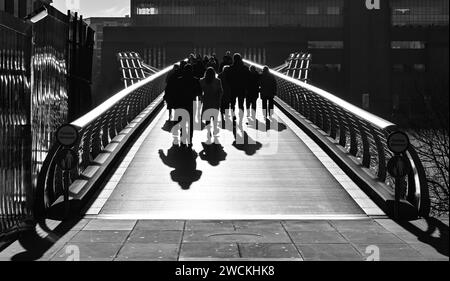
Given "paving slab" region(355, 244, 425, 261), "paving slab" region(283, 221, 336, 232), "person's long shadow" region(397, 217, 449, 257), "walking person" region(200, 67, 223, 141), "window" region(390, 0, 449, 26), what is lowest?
"person's long shadow" region(397, 217, 449, 257)

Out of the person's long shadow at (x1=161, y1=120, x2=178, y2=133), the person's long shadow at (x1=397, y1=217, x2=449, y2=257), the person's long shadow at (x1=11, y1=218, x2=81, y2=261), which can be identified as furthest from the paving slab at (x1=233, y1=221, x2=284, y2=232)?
the person's long shadow at (x1=161, y1=120, x2=178, y2=133)

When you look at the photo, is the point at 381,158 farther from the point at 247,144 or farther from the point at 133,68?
the point at 133,68

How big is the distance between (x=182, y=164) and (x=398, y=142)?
4936mm

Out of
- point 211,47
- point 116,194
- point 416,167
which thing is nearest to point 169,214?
point 116,194

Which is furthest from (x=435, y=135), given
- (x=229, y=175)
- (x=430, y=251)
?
(x=430, y=251)

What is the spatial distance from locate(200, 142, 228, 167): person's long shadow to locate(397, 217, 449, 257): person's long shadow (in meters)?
4.98

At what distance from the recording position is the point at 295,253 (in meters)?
7.65

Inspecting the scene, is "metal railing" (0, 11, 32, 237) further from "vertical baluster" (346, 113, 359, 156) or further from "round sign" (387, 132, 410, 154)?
"vertical baluster" (346, 113, 359, 156)

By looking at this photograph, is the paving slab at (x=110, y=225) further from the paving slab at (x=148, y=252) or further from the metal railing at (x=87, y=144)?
the paving slab at (x=148, y=252)

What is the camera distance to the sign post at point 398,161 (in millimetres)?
9750

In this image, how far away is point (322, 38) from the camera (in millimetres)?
97375

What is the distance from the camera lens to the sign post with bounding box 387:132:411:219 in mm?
9750

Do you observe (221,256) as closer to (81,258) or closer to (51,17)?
(81,258)

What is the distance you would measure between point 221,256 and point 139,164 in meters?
6.38
